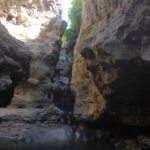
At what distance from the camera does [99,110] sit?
376 inches

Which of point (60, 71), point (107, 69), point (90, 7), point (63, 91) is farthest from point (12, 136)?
point (60, 71)

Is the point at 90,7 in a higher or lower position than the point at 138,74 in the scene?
higher

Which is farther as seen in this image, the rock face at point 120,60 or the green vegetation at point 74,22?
the green vegetation at point 74,22

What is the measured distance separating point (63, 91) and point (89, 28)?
8.74m

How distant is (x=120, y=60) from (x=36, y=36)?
10.9 m

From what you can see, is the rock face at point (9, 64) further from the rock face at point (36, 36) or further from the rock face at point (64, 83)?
the rock face at point (64, 83)

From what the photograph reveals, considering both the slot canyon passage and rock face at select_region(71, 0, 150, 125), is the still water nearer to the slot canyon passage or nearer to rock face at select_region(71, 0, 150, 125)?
the slot canyon passage

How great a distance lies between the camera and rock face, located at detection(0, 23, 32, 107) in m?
3.75

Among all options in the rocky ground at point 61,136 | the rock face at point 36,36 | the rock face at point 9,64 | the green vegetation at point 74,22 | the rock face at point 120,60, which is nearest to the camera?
the rock face at point 9,64

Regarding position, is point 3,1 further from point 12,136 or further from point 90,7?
point 12,136

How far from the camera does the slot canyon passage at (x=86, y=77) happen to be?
604 cm

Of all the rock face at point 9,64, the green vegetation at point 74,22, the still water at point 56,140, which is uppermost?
the green vegetation at point 74,22

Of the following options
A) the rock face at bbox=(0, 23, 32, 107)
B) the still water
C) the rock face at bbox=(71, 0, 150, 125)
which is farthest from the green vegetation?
the rock face at bbox=(0, 23, 32, 107)

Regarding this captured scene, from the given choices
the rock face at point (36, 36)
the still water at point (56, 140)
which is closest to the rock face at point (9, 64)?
the still water at point (56, 140)
